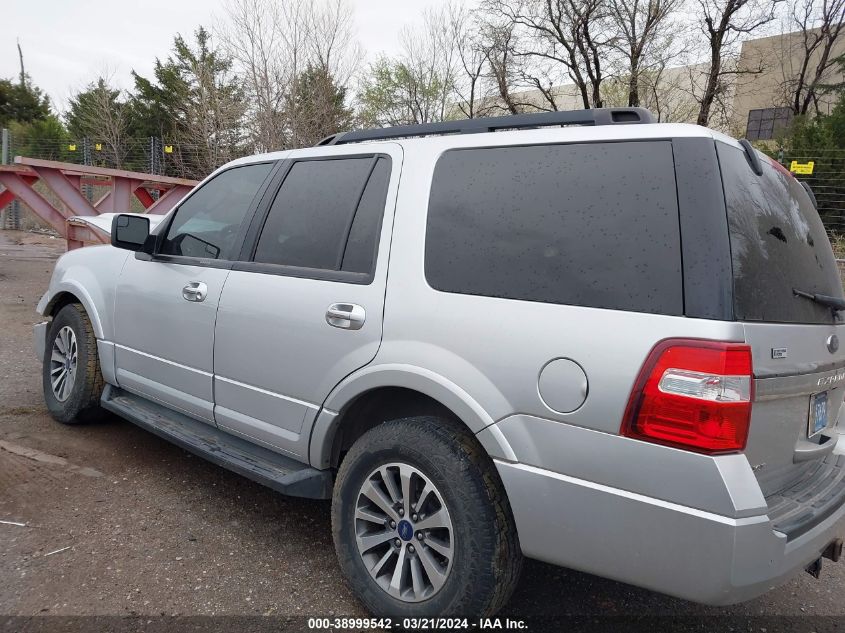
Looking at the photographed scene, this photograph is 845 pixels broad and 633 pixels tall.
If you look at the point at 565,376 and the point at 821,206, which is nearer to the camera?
the point at 565,376

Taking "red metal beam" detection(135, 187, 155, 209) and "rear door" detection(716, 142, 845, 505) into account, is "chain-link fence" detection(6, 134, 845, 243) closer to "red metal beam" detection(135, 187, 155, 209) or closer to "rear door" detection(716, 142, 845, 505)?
"red metal beam" detection(135, 187, 155, 209)

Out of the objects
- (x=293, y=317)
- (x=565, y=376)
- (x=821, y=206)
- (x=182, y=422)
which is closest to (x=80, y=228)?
(x=182, y=422)

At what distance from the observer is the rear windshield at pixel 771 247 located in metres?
1.86

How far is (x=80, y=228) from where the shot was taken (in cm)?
915

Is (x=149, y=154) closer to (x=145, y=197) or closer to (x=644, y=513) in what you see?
(x=145, y=197)

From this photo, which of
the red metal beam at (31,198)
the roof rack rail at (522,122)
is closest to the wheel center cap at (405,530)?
the roof rack rail at (522,122)

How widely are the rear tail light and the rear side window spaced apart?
15 centimetres

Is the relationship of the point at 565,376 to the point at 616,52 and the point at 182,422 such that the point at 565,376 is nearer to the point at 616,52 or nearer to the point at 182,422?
the point at 182,422

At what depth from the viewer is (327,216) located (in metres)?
2.87

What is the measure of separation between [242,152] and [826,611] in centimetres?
1815

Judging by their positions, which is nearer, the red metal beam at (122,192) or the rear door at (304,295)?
the rear door at (304,295)

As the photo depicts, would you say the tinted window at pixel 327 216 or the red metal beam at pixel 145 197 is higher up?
the red metal beam at pixel 145 197

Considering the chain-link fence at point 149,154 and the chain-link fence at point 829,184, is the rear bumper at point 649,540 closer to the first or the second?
the chain-link fence at point 829,184

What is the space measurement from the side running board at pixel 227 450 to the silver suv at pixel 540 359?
1 cm
